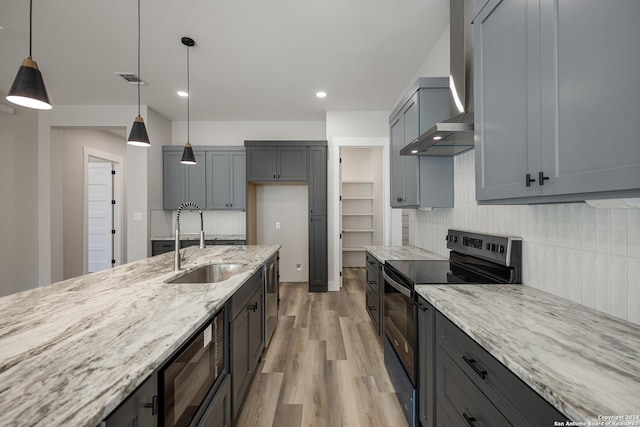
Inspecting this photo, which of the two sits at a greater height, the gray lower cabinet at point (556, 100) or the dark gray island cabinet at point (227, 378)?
the gray lower cabinet at point (556, 100)

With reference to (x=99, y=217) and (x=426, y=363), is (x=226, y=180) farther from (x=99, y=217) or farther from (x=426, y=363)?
(x=426, y=363)

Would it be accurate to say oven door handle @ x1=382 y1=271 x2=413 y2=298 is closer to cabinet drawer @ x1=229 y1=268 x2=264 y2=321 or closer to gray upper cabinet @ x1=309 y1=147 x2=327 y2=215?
cabinet drawer @ x1=229 y1=268 x2=264 y2=321

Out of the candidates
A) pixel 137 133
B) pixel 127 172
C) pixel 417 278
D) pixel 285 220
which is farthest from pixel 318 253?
pixel 127 172

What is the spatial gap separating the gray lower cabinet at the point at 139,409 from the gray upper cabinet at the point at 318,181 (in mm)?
3680

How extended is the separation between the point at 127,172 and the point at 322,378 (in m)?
4.20

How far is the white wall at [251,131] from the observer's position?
16.2ft

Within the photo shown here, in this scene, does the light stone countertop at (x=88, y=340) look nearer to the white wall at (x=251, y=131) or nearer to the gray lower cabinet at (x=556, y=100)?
the gray lower cabinet at (x=556, y=100)

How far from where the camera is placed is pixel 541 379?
653 mm

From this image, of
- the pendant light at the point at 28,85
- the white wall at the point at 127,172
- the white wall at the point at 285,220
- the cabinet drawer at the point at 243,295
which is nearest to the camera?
the pendant light at the point at 28,85

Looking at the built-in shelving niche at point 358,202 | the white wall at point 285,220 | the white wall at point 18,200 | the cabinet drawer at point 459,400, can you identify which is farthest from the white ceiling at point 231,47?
the cabinet drawer at point 459,400

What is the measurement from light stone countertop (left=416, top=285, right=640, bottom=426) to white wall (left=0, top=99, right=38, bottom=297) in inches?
216

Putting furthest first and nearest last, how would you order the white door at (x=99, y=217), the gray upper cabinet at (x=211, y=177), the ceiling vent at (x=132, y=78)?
the white door at (x=99, y=217) < the gray upper cabinet at (x=211, y=177) < the ceiling vent at (x=132, y=78)

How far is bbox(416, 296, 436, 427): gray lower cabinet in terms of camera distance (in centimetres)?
132

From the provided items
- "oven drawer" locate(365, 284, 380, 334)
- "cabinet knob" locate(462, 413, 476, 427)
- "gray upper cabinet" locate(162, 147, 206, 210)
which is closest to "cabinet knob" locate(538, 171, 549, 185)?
"cabinet knob" locate(462, 413, 476, 427)
